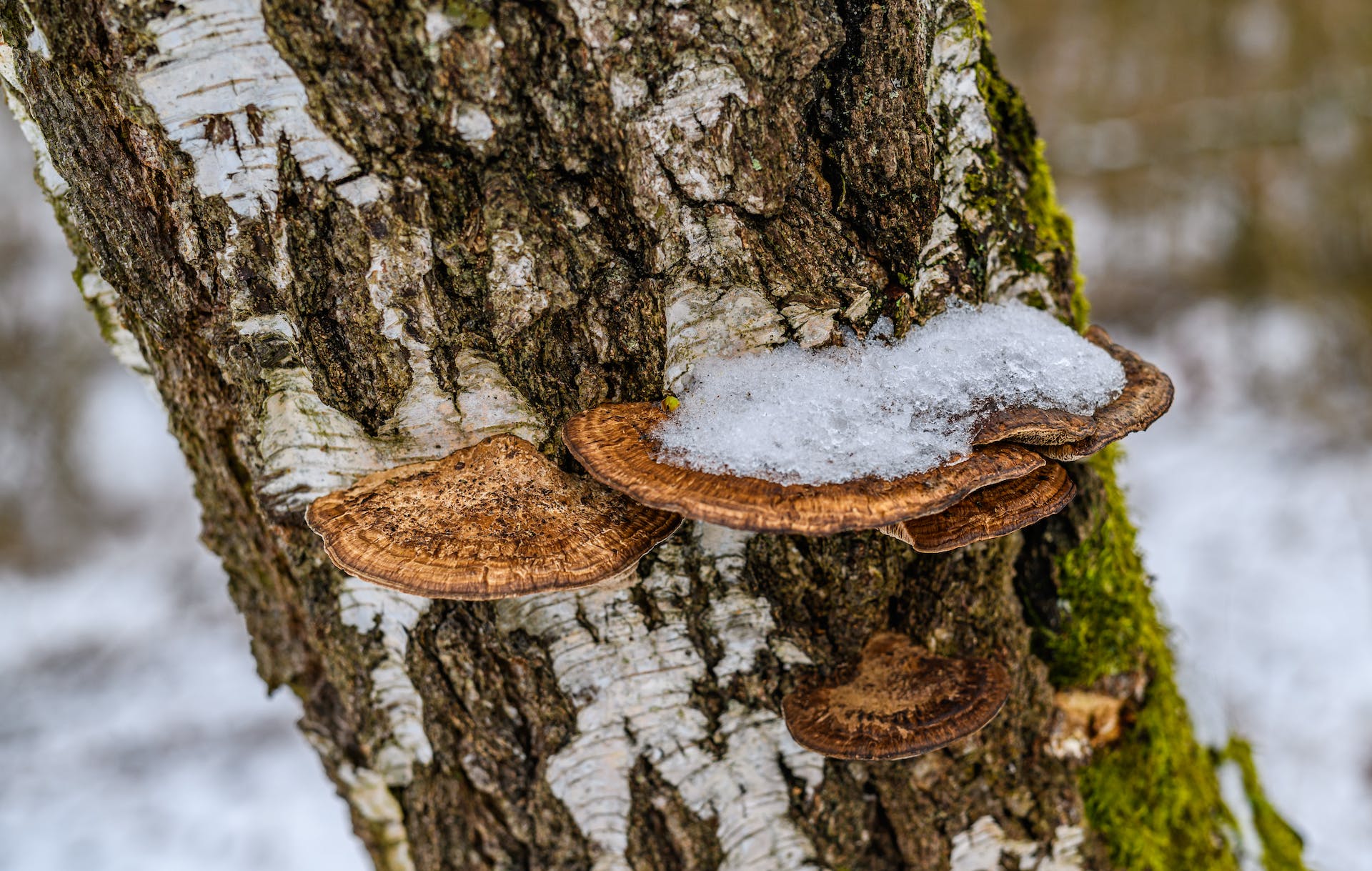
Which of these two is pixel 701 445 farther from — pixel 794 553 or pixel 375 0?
pixel 375 0

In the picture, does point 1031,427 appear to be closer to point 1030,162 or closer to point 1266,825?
point 1030,162

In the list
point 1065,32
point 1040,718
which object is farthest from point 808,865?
point 1065,32

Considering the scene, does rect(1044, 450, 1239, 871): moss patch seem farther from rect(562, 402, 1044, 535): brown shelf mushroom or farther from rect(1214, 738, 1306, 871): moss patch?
rect(562, 402, 1044, 535): brown shelf mushroom

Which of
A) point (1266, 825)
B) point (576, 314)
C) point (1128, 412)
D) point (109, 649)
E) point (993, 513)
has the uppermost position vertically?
point (576, 314)

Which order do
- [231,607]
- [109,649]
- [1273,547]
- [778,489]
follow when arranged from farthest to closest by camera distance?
1. [231,607]
2. [109,649]
3. [1273,547]
4. [778,489]

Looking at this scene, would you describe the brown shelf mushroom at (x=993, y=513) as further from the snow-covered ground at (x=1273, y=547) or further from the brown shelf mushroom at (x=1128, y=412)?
the snow-covered ground at (x=1273, y=547)

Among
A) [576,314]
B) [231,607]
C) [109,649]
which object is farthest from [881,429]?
[109,649]

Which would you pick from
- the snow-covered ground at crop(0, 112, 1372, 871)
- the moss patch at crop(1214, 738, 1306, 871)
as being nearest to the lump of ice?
the snow-covered ground at crop(0, 112, 1372, 871)

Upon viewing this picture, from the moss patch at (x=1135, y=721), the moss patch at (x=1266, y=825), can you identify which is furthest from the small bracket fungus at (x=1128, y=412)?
the moss patch at (x=1266, y=825)
